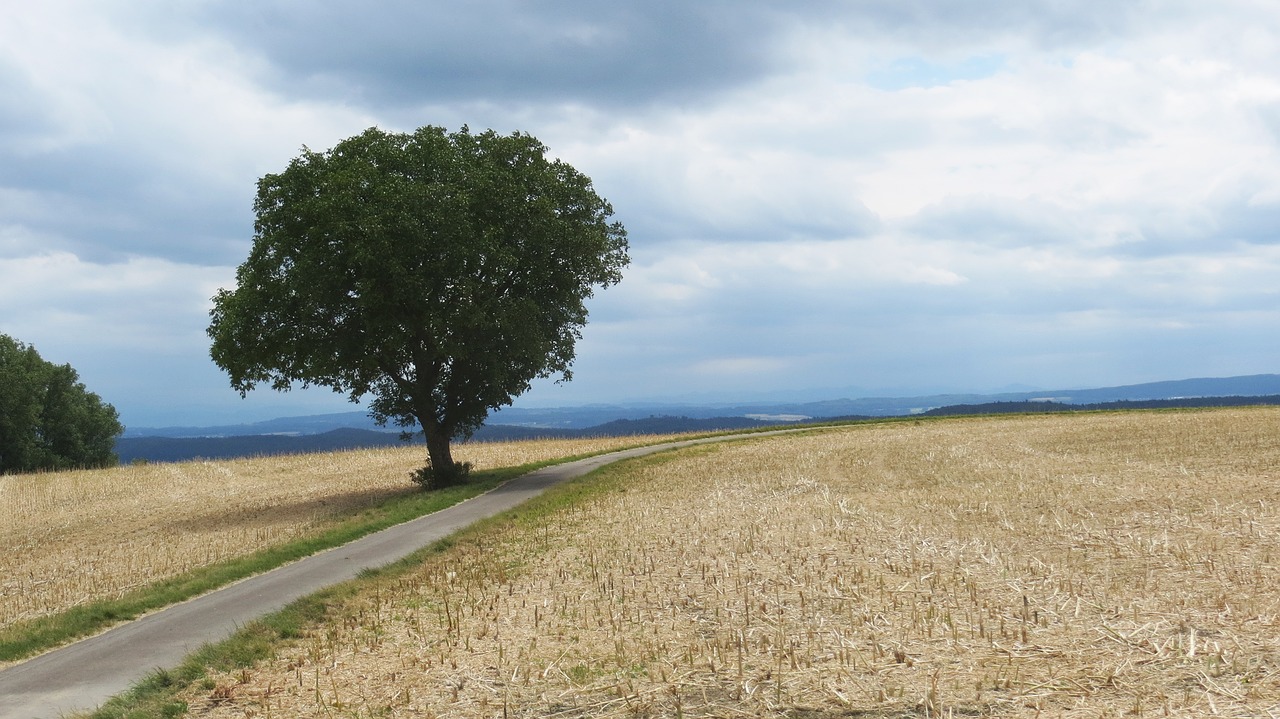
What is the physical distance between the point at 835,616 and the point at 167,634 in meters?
11.2

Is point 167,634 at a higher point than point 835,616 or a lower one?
lower

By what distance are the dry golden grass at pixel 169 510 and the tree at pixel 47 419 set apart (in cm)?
1850

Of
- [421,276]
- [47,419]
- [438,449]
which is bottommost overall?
[438,449]

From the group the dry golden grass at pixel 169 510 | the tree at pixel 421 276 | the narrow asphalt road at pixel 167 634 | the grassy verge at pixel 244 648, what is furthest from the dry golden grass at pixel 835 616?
the tree at pixel 421 276

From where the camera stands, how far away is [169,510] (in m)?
42.4

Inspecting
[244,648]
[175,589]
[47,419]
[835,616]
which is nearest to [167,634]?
[244,648]

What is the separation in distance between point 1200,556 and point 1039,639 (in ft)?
20.8

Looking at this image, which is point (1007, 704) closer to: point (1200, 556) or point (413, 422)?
point (1200, 556)

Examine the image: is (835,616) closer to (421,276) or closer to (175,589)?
(175,589)

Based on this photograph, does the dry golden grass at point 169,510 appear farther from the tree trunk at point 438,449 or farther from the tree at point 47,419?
the tree at point 47,419

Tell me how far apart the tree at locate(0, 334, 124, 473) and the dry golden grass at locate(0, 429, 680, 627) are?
18501 mm

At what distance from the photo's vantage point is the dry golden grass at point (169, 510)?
81.1 ft

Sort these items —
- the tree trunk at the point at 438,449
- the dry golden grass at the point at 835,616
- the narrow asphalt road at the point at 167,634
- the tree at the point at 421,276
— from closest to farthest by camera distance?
the dry golden grass at the point at 835,616 → the narrow asphalt road at the point at 167,634 → the tree at the point at 421,276 → the tree trunk at the point at 438,449

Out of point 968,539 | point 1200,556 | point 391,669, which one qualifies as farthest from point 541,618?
point 1200,556
